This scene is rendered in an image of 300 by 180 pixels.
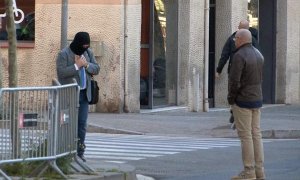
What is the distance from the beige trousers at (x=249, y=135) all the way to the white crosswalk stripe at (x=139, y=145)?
324cm

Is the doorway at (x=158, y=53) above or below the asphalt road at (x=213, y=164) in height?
above

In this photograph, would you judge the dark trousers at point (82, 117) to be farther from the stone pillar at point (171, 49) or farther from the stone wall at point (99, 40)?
the stone pillar at point (171, 49)

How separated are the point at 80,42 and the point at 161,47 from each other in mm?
14542

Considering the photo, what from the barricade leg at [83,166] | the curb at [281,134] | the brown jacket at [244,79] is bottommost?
the curb at [281,134]

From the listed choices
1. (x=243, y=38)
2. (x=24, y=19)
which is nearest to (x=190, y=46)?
(x=24, y=19)

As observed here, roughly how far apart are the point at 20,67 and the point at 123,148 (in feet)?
28.0

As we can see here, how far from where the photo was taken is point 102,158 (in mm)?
15492

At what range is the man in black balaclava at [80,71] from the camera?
43.5 ft

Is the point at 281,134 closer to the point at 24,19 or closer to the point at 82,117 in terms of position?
the point at 24,19

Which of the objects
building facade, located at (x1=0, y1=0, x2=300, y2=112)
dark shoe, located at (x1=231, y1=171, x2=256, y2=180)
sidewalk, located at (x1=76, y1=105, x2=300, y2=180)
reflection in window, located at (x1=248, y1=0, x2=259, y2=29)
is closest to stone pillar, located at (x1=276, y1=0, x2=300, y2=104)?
building facade, located at (x1=0, y1=0, x2=300, y2=112)

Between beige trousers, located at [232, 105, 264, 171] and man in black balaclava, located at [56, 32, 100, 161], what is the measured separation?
2.10 metres

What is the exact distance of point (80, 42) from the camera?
13367 mm

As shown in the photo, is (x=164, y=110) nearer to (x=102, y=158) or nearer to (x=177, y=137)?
(x=177, y=137)

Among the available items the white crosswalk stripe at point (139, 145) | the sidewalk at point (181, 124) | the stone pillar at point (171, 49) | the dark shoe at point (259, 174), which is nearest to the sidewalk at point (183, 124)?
the sidewalk at point (181, 124)
